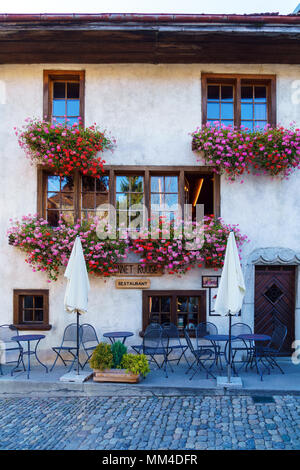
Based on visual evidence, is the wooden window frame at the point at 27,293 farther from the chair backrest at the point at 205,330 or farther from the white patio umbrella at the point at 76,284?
the chair backrest at the point at 205,330

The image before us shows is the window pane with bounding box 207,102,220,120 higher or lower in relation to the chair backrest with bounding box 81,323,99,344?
higher

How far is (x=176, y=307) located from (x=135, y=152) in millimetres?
3479

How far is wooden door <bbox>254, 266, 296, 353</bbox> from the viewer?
8016 mm

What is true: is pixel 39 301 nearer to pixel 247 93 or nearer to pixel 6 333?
pixel 6 333

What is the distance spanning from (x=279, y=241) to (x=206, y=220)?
64.6 inches

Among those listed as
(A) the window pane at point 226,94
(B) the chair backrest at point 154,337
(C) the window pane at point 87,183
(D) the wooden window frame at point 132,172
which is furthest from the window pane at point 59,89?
(B) the chair backrest at point 154,337

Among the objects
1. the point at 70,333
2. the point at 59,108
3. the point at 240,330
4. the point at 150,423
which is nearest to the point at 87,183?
the point at 59,108

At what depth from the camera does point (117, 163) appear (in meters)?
8.06

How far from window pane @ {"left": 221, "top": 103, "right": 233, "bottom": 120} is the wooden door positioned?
11.4 feet

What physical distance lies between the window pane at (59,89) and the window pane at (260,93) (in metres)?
4.37

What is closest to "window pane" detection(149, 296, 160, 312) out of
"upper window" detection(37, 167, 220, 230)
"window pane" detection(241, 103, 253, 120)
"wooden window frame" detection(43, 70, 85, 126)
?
"upper window" detection(37, 167, 220, 230)

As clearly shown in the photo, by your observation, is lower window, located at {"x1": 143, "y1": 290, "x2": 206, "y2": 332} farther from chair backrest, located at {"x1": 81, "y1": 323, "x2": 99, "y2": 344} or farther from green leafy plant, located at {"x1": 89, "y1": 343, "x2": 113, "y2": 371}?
green leafy plant, located at {"x1": 89, "y1": 343, "x2": 113, "y2": 371}

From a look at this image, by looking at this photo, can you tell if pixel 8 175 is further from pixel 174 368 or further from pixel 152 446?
pixel 152 446

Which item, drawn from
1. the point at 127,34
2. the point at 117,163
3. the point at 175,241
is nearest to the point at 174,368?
the point at 175,241
